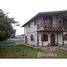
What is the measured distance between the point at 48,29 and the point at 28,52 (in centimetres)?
87

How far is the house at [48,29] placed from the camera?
4777mm

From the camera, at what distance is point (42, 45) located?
187 inches

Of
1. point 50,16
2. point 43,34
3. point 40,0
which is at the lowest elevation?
point 43,34

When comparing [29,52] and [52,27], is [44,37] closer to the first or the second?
[52,27]

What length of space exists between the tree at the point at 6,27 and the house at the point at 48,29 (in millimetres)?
379

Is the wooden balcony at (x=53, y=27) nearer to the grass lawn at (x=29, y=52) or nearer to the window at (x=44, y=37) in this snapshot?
the window at (x=44, y=37)

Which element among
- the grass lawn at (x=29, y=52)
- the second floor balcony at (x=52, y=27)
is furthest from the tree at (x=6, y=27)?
the second floor balcony at (x=52, y=27)

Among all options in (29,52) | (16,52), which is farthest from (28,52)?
(16,52)

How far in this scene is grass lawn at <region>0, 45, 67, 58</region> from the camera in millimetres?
4629
